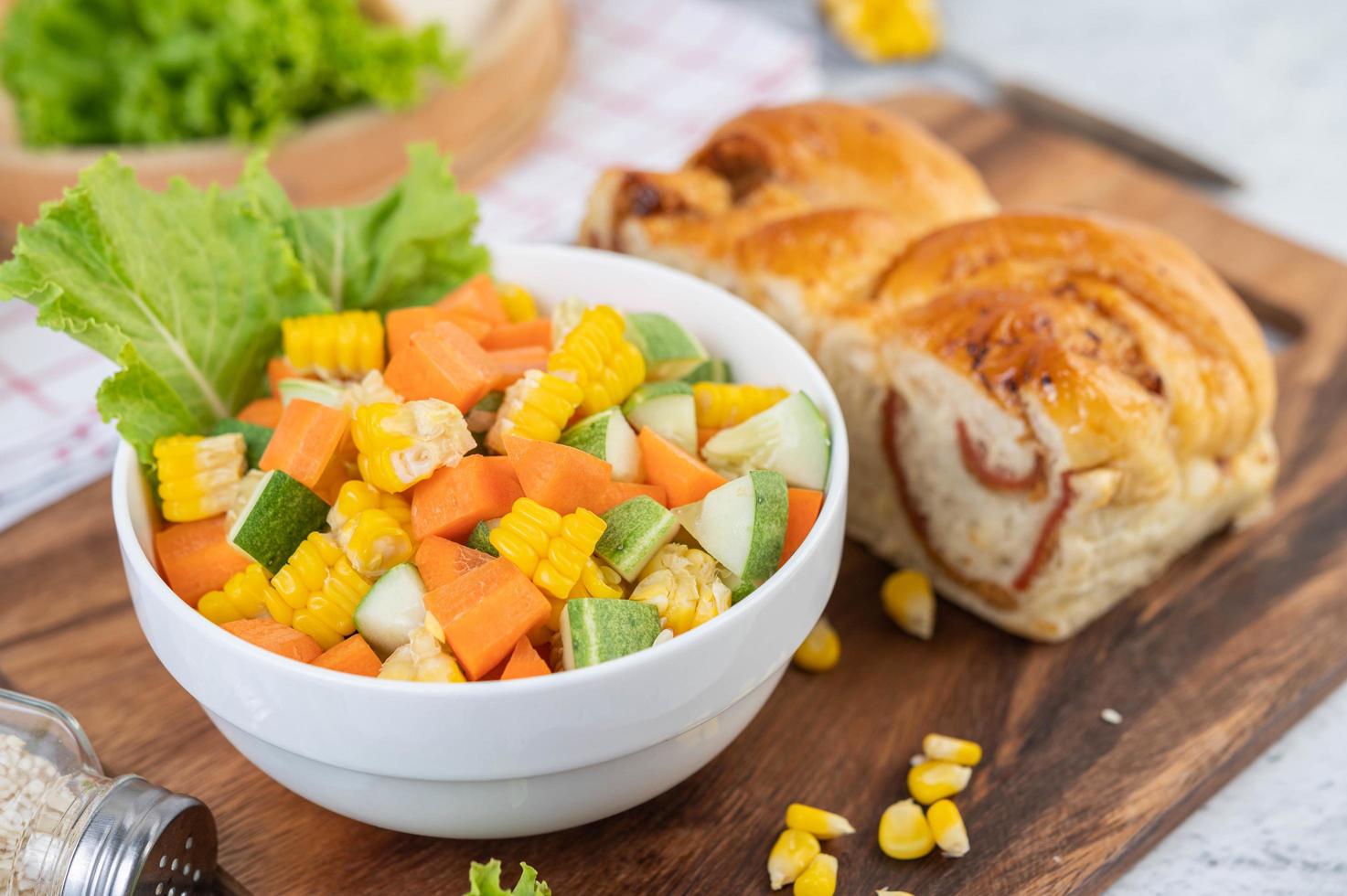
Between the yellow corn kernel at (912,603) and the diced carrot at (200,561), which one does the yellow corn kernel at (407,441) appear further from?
the yellow corn kernel at (912,603)

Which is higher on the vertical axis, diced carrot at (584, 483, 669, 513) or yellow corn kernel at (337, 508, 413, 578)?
diced carrot at (584, 483, 669, 513)

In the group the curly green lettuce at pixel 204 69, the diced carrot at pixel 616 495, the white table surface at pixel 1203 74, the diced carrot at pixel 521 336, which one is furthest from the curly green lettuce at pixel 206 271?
the white table surface at pixel 1203 74

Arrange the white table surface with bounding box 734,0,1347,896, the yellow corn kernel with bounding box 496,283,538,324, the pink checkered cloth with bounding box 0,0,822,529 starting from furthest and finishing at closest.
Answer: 1. the white table surface with bounding box 734,0,1347,896
2. the pink checkered cloth with bounding box 0,0,822,529
3. the yellow corn kernel with bounding box 496,283,538,324

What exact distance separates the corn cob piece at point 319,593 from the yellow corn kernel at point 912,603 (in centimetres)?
122

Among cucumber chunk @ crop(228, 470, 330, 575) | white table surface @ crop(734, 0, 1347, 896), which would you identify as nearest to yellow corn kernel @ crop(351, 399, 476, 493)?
cucumber chunk @ crop(228, 470, 330, 575)

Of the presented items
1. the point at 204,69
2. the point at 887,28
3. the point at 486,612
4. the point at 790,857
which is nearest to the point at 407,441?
the point at 486,612

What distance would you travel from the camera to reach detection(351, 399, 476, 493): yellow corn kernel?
7.52 feet

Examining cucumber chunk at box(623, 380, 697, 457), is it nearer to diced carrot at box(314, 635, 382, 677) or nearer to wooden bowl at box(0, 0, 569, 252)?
diced carrot at box(314, 635, 382, 677)

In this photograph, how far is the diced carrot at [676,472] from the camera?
2.45 m

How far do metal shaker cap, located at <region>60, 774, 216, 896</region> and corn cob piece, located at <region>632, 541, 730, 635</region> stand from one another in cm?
84

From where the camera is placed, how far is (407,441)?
2303mm

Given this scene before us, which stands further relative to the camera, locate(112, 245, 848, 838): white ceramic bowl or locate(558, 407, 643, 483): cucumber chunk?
locate(558, 407, 643, 483): cucumber chunk

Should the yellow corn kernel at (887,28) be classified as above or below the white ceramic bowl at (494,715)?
below

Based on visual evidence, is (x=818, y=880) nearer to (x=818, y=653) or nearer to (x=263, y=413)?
(x=818, y=653)
